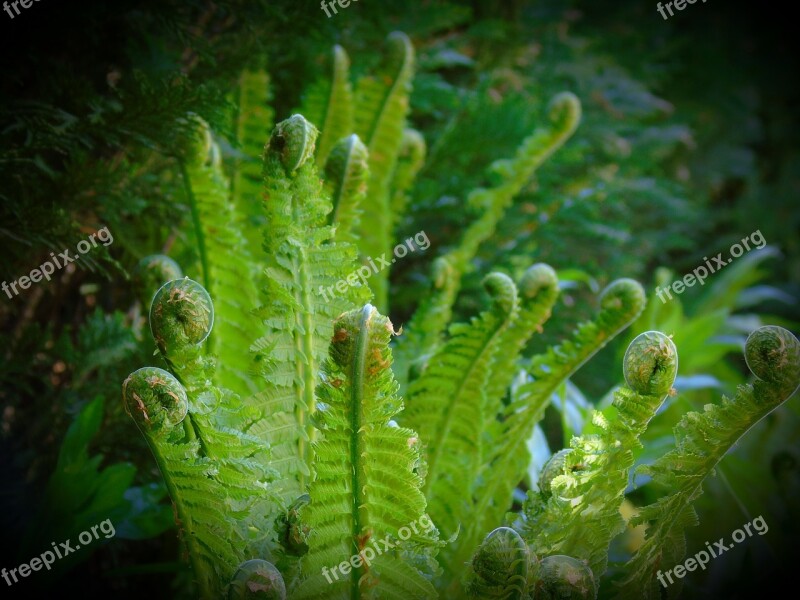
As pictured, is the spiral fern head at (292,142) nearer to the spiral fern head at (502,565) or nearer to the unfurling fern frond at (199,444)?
the unfurling fern frond at (199,444)

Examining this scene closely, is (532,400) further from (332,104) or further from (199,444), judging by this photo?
(332,104)

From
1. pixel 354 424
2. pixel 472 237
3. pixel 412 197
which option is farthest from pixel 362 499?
pixel 412 197

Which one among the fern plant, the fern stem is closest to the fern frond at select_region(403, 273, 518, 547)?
the fern plant

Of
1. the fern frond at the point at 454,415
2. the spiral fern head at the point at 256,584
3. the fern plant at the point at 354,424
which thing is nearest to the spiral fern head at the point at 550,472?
the fern plant at the point at 354,424

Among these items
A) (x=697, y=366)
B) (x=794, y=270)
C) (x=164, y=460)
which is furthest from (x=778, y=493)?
(x=794, y=270)

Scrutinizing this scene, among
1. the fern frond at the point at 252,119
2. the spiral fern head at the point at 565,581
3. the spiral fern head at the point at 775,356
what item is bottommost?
the spiral fern head at the point at 565,581

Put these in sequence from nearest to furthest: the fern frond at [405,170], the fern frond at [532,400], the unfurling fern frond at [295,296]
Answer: the unfurling fern frond at [295,296], the fern frond at [532,400], the fern frond at [405,170]
